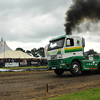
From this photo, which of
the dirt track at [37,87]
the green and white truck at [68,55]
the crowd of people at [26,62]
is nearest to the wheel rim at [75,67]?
the green and white truck at [68,55]

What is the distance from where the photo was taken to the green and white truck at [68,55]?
10.5 meters

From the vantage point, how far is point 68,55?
10.6m

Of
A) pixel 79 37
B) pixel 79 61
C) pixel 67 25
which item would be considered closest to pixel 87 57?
pixel 79 61

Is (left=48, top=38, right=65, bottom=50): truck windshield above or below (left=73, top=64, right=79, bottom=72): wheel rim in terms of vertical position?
above

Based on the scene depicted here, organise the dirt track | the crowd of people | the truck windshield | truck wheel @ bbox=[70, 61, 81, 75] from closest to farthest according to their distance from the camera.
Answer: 1. the dirt track
2. the truck windshield
3. truck wheel @ bbox=[70, 61, 81, 75]
4. the crowd of people

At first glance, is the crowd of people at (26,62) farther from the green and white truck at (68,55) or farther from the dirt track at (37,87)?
the dirt track at (37,87)

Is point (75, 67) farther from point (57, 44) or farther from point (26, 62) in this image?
point (26, 62)

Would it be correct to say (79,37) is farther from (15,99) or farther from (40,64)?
(40,64)

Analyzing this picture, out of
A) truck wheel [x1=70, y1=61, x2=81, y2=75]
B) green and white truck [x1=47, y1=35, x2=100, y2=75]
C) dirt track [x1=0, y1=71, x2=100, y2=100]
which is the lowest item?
dirt track [x1=0, y1=71, x2=100, y2=100]

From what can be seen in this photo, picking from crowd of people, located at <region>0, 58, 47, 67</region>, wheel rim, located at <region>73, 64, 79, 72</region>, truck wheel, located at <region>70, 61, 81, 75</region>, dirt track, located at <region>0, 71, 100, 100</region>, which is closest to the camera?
dirt track, located at <region>0, 71, 100, 100</region>

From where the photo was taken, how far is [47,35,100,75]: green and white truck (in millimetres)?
10523

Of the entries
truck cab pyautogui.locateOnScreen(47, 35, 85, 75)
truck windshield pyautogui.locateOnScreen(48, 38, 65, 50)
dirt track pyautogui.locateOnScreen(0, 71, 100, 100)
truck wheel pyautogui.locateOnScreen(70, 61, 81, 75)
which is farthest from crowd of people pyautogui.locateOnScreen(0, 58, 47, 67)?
dirt track pyautogui.locateOnScreen(0, 71, 100, 100)

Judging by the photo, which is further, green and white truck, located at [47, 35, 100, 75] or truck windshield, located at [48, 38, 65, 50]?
truck windshield, located at [48, 38, 65, 50]

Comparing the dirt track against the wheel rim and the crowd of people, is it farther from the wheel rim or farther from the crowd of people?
the crowd of people
